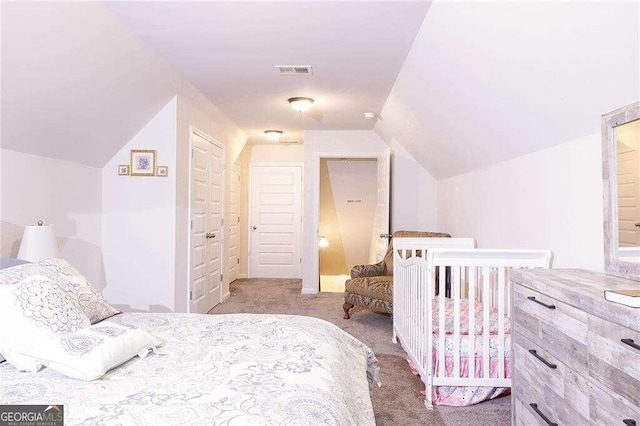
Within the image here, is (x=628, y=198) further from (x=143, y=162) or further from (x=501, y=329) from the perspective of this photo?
(x=143, y=162)

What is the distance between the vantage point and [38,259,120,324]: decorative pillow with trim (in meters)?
1.74

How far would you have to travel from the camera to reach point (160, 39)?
269 centimetres

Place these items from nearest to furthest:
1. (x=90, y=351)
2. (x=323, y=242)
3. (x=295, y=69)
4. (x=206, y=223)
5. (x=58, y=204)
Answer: (x=90, y=351) → (x=58, y=204) → (x=295, y=69) → (x=206, y=223) → (x=323, y=242)

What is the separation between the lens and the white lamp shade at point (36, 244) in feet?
7.75

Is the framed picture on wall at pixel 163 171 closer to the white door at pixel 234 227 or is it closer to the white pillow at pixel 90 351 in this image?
the white pillow at pixel 90 351

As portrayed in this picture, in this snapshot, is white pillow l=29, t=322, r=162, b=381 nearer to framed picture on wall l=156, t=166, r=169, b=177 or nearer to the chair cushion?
framed picture on wall l=156, t=166, r=169, b=177

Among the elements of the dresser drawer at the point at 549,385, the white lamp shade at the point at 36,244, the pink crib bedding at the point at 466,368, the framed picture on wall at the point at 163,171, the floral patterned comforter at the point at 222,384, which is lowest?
the pink crib bedding at the point at 466,368

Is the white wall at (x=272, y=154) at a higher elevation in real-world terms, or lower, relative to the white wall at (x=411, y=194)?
higher

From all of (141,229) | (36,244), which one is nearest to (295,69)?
(141,229)

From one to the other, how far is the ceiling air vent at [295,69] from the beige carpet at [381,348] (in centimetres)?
246

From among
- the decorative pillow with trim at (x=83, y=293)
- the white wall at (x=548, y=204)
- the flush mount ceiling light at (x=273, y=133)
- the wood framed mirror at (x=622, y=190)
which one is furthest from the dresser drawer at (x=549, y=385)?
the flush mount ceiling light at (x=273, y=133)

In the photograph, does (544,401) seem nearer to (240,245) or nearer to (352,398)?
(352,398)

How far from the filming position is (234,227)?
20.9 ft

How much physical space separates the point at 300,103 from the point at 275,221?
3.06 metres
